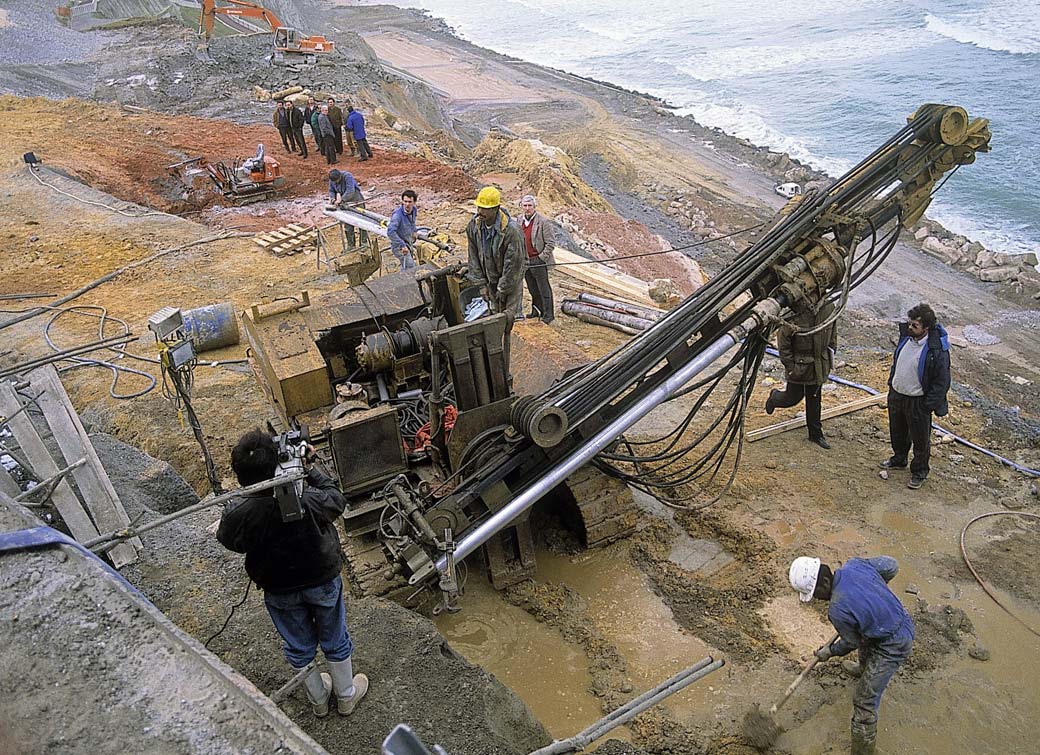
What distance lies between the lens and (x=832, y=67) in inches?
1459

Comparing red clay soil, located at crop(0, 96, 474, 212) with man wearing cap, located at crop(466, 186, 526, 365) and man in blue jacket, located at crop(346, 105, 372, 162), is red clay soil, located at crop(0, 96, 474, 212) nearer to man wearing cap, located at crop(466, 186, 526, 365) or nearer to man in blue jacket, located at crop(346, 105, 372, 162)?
man in blue jacket, located at crop(346, 105, 372, 162)

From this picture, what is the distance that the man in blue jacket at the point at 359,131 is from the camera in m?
17.5

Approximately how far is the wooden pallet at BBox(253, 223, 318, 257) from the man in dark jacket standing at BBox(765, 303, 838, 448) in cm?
829

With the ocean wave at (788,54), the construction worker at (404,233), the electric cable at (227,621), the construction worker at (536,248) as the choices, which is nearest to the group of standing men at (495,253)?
the construction worker at (536,248)

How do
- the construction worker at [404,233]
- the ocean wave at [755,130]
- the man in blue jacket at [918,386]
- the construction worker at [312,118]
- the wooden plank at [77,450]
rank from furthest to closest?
the ocean wave at [755,130], the construction worker at [312,118], the construction worker at [404,233], the man in blue jacket at [918,386], the wooden plank at [77,450]

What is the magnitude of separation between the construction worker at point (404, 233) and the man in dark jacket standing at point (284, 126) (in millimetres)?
10407

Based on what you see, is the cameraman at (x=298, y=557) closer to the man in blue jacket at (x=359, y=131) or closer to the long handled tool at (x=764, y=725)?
the long handled tool at (x=764, y=725)

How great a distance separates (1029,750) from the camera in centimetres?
480

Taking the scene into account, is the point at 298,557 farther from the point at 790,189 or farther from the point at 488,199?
the point at 790,189

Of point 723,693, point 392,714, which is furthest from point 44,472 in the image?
point 723,693

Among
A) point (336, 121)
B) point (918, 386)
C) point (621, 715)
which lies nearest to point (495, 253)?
point (918, 386)

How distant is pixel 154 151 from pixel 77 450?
613 inches

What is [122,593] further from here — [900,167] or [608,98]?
[608,98]

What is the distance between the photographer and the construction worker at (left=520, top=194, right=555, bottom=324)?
902 centimetres
